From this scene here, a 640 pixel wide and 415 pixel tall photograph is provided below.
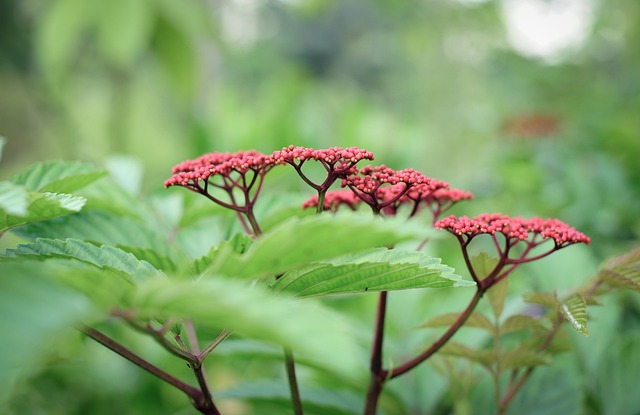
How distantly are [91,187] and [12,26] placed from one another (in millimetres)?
4588

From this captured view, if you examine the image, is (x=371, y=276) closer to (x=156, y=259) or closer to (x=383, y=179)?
(x=383, y=179)

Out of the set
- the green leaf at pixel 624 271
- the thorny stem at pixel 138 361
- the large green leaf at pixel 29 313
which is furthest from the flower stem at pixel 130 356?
the green leaf at pixel 624 271

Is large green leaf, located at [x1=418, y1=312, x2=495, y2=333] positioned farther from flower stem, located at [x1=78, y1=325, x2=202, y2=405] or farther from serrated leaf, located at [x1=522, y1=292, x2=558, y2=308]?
flower stem, located at [x1=78, y1=325, x2=202, y2=405]

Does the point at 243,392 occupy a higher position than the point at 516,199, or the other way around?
the point at 516,199

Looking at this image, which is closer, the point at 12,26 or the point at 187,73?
the point at 187,73

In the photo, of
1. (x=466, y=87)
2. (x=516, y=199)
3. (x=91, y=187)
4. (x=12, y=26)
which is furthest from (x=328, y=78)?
(x=91, y=187)

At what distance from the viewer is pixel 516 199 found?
5.64 feet

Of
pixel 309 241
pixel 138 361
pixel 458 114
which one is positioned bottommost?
pixel 138 361

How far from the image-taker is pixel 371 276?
414 mm

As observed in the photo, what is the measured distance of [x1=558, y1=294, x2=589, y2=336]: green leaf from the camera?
45 cm

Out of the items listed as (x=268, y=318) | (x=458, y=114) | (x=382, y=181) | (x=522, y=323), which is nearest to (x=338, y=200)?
(x=382, y=181)

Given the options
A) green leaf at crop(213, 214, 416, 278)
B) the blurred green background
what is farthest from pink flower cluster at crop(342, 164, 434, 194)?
the blurred green background

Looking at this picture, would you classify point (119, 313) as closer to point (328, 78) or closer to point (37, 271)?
point (37, 271)

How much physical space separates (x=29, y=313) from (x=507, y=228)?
35 cm
